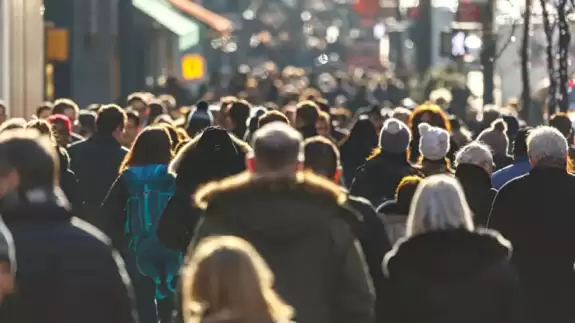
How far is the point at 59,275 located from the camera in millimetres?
7055

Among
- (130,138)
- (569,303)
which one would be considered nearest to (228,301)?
(569,303)

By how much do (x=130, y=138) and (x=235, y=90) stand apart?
19.5 metres

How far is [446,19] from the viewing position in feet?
163

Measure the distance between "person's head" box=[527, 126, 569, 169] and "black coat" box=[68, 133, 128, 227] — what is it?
12.7 feet

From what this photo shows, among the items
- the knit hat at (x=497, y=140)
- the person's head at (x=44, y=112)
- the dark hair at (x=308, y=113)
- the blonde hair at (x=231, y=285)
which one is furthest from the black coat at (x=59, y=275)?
the person's head at (x=44, y=112)

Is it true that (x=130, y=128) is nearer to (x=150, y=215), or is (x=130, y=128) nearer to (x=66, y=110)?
(x=66, y=110)

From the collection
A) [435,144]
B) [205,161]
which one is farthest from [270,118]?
[205,161]

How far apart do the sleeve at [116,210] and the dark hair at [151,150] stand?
0.52 ft

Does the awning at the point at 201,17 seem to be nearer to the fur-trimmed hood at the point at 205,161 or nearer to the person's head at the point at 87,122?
the person's head at the point at 87,122

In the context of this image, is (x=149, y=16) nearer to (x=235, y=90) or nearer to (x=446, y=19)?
(x=235, y=90)

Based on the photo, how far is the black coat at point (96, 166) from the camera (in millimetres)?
13562

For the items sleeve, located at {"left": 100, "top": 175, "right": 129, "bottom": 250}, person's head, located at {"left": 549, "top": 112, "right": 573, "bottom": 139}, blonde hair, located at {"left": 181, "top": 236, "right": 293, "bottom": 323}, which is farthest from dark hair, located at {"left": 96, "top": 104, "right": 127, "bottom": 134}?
blonde hair, located at {"left": 181, "top": 236, "right": 293, "bottom": 323}

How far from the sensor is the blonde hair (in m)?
5.28

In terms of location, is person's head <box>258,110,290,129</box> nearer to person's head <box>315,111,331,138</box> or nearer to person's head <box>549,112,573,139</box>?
person's head <box>315,111,331,138</box>
